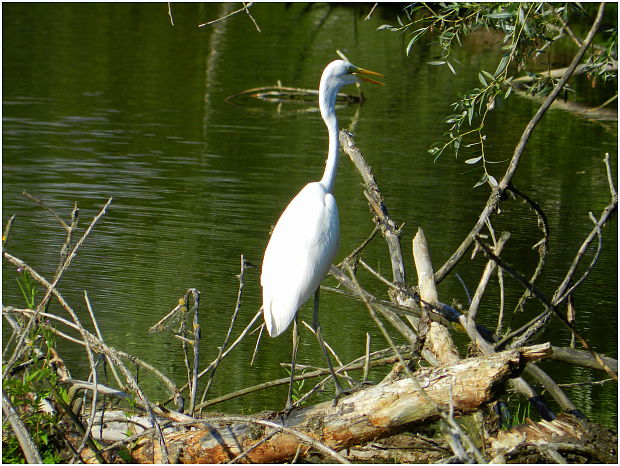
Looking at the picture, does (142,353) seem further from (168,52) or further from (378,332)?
(168,52)

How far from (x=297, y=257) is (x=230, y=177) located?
6150 millimetres

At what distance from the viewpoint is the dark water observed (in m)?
6.31

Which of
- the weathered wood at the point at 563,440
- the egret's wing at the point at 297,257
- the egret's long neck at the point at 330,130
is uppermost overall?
the egret's long neck at the point at 330,130

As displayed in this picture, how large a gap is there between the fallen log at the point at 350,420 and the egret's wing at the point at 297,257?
1.93 ft

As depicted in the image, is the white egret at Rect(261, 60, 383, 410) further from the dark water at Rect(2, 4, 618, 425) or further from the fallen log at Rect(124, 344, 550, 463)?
the dark water at Rect(2, 4, 618, 425)

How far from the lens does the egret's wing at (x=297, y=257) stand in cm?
420

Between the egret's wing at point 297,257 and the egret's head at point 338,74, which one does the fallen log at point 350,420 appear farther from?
the egret's head at point 338,74

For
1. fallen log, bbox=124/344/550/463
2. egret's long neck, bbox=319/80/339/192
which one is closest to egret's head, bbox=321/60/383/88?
egret's long neck, bbox=319/80/339/192

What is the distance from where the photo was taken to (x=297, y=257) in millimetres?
4246

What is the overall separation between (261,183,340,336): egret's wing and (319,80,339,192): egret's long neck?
174mm

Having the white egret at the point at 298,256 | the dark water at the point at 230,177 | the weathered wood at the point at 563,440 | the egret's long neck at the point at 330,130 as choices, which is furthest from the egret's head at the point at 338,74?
the weathered wood at the point at 563,440

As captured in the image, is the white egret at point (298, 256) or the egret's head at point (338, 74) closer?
the white egret at point (298, 256)

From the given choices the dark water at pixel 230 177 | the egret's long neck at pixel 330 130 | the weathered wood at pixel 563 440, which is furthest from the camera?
the dark water at pixel 230 177

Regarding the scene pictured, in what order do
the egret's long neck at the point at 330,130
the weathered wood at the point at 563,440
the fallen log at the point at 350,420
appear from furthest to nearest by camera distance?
the egret's long neck at the point at 330,130 < the weathered wood at the point at 563,440 < the fallen log at the point at 350,420
